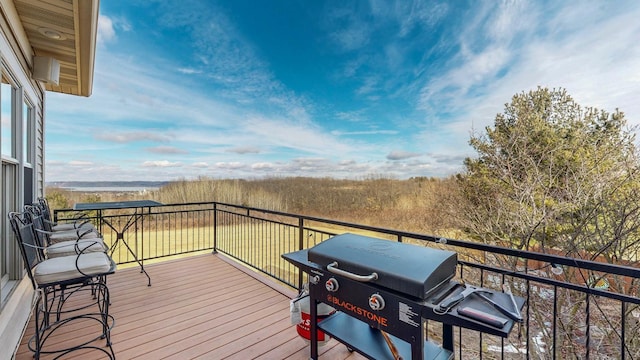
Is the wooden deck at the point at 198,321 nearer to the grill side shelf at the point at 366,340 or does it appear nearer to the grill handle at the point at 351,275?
the grill side shelf at the point at 366,340

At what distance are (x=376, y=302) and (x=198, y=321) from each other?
205 cm

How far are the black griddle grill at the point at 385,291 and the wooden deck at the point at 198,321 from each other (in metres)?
0.67

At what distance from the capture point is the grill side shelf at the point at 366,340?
145cm

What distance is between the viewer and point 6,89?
220 centimetres

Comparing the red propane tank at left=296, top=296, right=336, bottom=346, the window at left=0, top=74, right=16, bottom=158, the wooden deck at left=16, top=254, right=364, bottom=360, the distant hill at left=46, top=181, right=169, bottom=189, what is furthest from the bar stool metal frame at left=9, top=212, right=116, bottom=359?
the distant hill at left=46, top=181, right=169, bottom=189

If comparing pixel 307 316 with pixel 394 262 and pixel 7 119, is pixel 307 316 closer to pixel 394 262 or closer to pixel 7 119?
pixel 394 262

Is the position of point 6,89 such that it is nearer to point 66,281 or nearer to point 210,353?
point 66,281

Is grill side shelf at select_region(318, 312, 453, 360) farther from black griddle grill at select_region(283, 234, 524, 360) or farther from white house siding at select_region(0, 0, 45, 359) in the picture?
white house siding at select_region(0, 0, 45, 359)

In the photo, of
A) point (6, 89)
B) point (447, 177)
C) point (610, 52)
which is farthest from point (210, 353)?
point (610, 52)

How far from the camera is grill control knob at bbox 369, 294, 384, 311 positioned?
4.00 ft

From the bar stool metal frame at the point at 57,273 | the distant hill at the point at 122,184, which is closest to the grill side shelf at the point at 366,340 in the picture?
the bar stool metal frame at the point at 57,273

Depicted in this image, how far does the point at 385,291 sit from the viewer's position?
4.00 ft

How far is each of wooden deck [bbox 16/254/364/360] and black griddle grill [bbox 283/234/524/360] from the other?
673 mm

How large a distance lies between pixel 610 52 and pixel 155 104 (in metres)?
11.7
